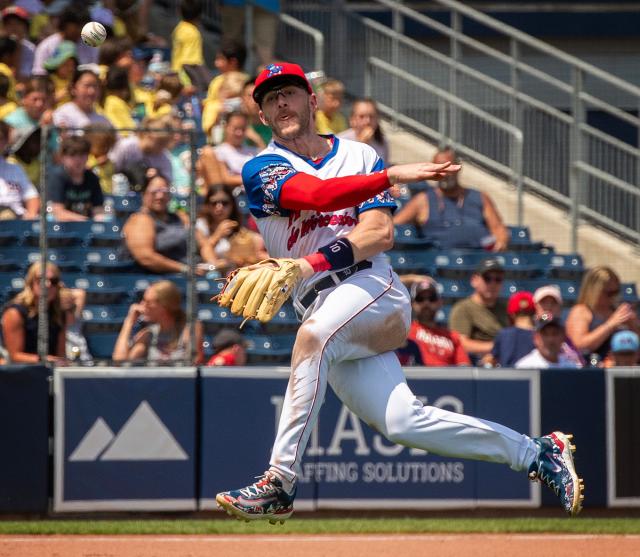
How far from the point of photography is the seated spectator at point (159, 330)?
28.6ft

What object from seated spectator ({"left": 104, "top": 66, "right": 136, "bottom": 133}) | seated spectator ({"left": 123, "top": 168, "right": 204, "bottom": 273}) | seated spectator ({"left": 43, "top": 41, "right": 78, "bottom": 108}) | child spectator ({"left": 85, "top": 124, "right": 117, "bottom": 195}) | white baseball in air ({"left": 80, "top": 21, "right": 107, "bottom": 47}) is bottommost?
seated spectator ({"left": 123, "top": 168, "right": 204, "bottom": 273})

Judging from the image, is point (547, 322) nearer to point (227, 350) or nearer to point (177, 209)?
point (227, 350)

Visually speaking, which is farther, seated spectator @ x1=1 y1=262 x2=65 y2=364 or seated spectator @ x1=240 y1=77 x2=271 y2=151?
seated spectator @ x1=240 y1=77 x2=271 y2=151

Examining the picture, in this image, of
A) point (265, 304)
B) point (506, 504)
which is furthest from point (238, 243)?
point (265, 304)

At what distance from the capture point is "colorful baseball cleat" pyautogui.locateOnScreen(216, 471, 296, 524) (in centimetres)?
529

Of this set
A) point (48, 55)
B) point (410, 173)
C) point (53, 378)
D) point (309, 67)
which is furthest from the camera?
point (309, 67)

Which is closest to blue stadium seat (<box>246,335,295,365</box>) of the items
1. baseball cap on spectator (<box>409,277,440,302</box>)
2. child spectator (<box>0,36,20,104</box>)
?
baseball cap on spectator (<box>409,277,440,302</box>)

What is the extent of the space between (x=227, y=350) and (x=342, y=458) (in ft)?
3.67

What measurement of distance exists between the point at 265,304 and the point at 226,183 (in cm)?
507

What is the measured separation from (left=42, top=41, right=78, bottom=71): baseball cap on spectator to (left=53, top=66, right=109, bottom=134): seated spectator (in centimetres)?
84

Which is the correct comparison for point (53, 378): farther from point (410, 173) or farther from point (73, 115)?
point (410, 173)

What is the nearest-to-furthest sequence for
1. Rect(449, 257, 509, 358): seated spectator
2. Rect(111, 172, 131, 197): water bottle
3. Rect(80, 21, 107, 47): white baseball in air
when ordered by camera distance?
1. Rect(80, 21, 107, 47): white baseball in air
2. Rect(449, 257, 509, 358): seated spectator
3. Rect(111, 172, 131, 197): water bottle

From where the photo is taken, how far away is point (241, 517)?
17.5ft

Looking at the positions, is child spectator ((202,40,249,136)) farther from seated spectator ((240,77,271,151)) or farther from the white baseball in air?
the white baseball in air
